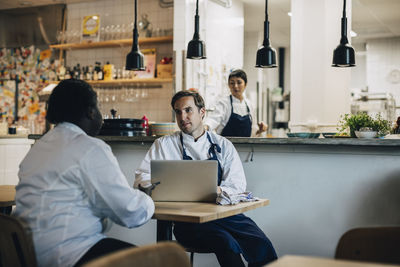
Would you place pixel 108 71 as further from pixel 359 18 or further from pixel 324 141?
pixel 324 141

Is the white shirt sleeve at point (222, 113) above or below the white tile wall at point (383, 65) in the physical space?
below

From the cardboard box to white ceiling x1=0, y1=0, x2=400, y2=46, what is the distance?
1993mm

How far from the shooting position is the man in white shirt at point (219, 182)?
2869 millimetres

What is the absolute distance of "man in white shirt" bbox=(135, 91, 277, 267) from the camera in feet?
9.41

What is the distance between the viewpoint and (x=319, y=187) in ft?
12.1

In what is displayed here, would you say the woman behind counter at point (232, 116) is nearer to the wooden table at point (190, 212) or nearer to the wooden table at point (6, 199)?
the wooden table at point (6, 199)

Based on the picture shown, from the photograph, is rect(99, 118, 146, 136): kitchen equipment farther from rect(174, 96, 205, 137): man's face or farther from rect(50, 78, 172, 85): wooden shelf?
rect(50, 78, 172, 85): wooden shelf

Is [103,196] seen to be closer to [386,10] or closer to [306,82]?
[306,82]

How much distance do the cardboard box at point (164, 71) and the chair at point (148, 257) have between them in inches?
238

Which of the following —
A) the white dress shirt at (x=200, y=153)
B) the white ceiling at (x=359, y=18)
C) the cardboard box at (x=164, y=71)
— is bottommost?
the white dress shirt at (x=200, y=153)

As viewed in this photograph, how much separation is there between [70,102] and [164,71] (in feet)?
17.2

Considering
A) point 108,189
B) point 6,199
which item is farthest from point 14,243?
point 6,199

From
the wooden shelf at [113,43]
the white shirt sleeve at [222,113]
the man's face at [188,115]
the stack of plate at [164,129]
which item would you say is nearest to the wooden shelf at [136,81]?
the wooden shelf at [113,43]

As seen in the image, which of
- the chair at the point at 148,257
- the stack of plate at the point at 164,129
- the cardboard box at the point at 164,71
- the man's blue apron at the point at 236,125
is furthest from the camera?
the cardboard box at the point at 164,71
